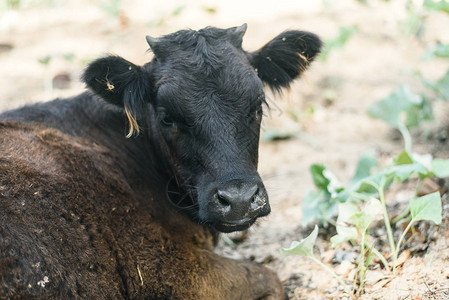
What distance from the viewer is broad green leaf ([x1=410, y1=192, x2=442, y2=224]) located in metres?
3.61

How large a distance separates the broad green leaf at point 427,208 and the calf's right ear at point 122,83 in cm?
226

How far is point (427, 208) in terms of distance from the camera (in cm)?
366

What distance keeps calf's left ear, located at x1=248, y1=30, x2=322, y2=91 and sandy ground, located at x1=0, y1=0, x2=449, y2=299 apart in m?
0.29

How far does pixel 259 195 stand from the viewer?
3.51 m

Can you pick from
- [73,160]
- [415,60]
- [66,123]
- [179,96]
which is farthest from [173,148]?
[415,60]

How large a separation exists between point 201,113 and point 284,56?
1320mm

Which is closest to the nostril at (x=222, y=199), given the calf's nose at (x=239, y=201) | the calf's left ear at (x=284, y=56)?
the calf's nose at (x=239, y=201)

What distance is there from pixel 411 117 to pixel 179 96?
322 centimetres

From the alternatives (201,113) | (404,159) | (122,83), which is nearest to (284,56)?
(201,113)

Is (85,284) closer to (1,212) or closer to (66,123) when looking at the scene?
(1,212)

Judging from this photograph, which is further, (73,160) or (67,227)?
(73,160)

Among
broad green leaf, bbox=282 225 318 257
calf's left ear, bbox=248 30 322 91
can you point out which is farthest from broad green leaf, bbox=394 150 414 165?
broad green leaf, bbox=282 225 318 257

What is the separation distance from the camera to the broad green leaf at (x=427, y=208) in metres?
3.61

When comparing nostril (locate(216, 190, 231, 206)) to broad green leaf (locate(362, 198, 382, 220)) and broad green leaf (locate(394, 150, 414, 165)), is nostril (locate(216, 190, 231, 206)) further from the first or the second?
broad green leaf (locate(394, 150, 414, 165))
